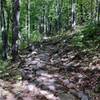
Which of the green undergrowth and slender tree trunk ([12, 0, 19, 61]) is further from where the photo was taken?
slender tree trunk ([12, 0, 19, 61])

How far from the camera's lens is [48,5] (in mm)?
52406

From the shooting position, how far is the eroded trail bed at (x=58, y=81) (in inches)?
368

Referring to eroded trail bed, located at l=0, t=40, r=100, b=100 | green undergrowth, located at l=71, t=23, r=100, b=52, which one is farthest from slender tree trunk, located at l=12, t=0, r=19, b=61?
green undergrowth, located at l=71, t=23, r=100, b=52

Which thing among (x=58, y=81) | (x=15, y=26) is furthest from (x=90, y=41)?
(x=58, y=81)

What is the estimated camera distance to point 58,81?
11.0 meters

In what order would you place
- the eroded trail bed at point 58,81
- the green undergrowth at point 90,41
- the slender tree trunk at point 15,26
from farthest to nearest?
the slender tree trunk at point 15,26 < the green undergrowth at point 90,41 < the eroded trail bed at point 58,81

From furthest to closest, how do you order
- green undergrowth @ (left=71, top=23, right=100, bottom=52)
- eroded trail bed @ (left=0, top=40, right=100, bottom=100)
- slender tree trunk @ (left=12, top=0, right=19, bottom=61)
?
slender tree trunk @ (left=12, top=0, right=19, bottom=61)
green undergrowth @ (left=71, top=23, right=100, bottom=52)
eroded trail bed @ (left=0, top=40, right=100, bottom=100)

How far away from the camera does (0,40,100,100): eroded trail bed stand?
9.34 meters

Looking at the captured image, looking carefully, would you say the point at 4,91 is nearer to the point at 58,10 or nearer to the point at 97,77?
the point at 97,77

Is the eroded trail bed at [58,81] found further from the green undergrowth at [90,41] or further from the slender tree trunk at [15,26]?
the slender tree trunk at [15,26]

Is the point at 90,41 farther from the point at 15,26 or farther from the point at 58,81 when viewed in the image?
the point at 58,81

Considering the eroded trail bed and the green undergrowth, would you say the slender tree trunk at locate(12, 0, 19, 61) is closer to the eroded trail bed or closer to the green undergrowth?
the eroded trail bed

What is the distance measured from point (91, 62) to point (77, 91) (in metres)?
3.05

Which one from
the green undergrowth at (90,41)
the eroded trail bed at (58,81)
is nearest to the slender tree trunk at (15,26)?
the eroded trail bed at (58,81)
